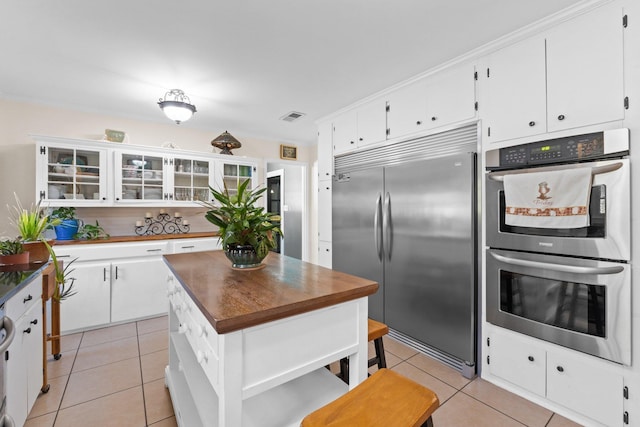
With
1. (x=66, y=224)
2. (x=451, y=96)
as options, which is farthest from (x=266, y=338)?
(x=66, y=224)

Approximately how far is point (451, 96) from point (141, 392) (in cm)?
332

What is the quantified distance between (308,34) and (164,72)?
4.61 feet

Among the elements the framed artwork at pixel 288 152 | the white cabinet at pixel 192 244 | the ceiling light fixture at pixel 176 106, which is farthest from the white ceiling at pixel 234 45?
the framed artwork at pixel 288 152

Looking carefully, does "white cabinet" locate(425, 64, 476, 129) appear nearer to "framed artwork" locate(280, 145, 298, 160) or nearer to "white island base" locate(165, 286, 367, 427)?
"white island base" locate(165, 286, 367, 427)

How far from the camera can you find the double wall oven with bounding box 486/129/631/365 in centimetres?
157

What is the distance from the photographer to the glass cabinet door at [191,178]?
3.90m

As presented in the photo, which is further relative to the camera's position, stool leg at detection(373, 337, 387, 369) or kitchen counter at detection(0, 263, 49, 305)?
stool leg at detection(373, 337, 387, 369)

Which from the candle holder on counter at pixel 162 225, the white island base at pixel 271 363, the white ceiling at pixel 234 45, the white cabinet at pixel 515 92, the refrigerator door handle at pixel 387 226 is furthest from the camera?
the candle holder on counter at pixel 162 225

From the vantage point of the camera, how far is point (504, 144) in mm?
2064

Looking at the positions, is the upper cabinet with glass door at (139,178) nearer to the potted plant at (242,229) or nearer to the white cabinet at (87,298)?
the white cabinet at (87,298)

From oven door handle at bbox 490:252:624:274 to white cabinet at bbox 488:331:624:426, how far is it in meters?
0.50

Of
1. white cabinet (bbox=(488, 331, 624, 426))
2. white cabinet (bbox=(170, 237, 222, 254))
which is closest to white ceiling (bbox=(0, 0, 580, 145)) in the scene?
white cabinet (bbox=(170, 237, 222, 254))

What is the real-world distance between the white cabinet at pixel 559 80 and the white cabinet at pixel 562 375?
1426 millimetres

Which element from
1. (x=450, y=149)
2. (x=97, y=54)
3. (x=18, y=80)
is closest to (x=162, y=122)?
(x=18, y=80)
